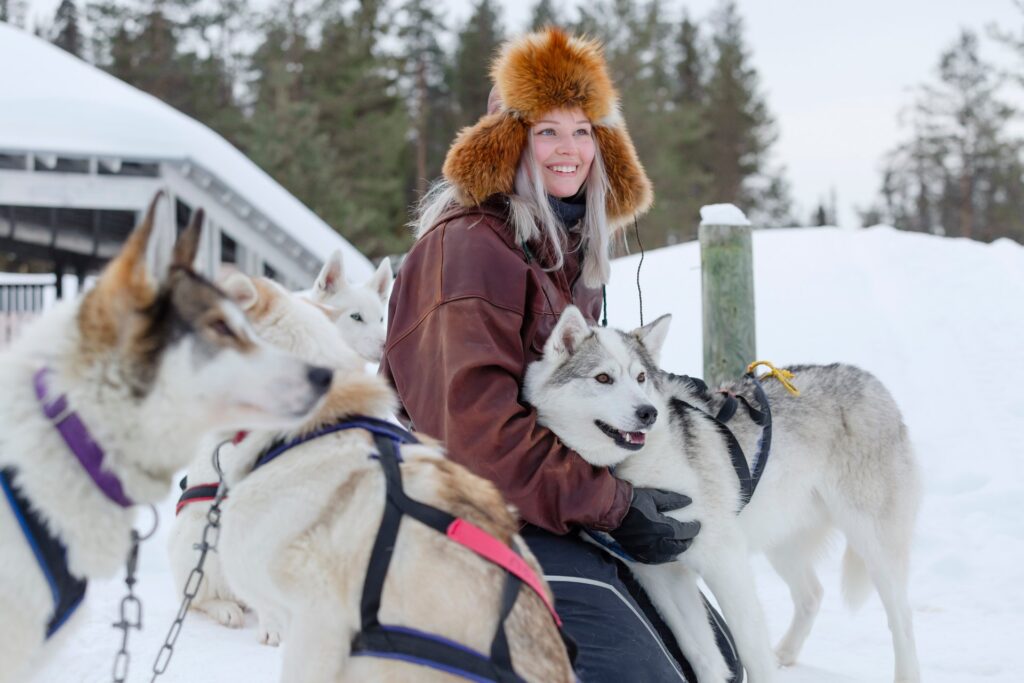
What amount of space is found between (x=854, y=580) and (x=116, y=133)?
13391mm

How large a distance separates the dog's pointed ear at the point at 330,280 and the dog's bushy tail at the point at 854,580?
325cm

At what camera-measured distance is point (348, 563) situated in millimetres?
2051

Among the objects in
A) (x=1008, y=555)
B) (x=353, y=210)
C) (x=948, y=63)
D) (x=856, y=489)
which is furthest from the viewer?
(x=948, y=63)

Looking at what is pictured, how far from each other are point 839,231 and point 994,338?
3.61 meters

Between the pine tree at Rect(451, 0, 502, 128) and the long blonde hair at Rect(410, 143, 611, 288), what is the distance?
27.6 m

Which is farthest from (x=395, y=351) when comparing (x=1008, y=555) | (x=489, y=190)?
(x=1008, y=555)

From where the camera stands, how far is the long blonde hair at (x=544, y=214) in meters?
3.33

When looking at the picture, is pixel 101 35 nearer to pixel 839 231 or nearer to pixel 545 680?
pixel 839 231

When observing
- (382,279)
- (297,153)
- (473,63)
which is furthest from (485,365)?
(473,63)

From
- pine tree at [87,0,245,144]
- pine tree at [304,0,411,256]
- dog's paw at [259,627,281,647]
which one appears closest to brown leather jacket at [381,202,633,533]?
dog's paw at [259,627,281,647]

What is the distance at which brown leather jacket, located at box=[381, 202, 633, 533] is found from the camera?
9.66ft

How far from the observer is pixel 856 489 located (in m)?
4.00

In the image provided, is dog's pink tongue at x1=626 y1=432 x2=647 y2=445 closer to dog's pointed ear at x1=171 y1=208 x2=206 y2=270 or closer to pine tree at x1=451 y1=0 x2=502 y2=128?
dog's pointed ear at x1=171 y1=208 x2=206 y2=270

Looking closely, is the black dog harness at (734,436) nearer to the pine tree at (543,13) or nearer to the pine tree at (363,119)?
the pine tree at (363,119)
